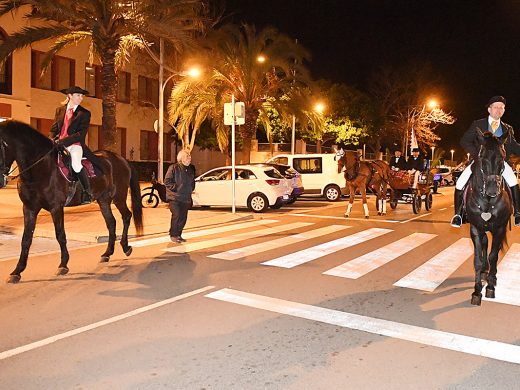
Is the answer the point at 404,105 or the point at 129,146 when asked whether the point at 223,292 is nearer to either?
the point at 129,146

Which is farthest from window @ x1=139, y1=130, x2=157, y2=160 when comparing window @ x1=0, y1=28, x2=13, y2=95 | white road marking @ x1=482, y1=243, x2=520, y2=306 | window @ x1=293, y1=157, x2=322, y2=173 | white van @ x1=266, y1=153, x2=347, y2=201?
white road marking @ x1=482, y1=243, x2=520, y2=306

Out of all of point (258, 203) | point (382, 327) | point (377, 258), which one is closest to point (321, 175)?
point (258, 203)

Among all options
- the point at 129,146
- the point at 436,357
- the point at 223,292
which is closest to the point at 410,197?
the point at 223,292

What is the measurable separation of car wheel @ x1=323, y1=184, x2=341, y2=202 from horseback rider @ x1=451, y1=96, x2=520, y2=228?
16419 millimetres

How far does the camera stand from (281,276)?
8.23 metres

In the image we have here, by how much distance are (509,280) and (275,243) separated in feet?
15.6

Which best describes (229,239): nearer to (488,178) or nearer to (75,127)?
(75,127)

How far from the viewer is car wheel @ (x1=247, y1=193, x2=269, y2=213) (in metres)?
18.5

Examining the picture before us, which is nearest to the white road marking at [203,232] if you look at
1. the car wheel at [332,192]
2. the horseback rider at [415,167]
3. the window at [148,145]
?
the horseback rider at [415,167]

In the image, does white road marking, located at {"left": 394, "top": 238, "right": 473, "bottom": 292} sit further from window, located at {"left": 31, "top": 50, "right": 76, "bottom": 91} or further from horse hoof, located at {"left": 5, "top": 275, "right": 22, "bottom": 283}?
window, located at {"left": 31, "top": 50, "right": 76, "bottom": 91}

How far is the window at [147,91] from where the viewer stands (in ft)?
122

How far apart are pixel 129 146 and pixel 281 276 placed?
29709 millimetres

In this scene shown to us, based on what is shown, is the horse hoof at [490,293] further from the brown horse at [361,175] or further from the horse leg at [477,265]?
the brown horse at [361,175]

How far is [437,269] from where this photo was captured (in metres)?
9.09
